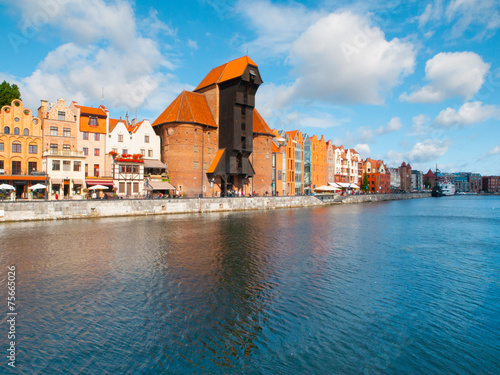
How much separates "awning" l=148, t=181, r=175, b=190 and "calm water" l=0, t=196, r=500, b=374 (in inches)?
1326

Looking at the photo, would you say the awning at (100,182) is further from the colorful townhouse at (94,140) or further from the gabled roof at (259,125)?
the gabled roof at (259,125)

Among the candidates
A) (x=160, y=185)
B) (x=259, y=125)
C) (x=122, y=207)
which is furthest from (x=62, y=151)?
(x=259, y=125)

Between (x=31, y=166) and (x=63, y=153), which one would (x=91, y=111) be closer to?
A: (x=63, y=153)

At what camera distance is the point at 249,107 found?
73125 mm

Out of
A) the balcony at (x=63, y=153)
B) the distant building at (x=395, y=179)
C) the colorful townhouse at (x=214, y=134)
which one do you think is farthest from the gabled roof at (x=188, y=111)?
the distant building at (x=395, y=179)

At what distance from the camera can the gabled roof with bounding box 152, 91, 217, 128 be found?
6812cm

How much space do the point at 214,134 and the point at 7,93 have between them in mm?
40541

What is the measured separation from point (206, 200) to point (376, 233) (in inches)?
1264

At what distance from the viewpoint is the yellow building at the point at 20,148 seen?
5138 centimetres

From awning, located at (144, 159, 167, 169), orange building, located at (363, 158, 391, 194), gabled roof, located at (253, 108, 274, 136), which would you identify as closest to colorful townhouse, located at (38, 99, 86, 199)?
awning, located at (144, 159, 167, 169)

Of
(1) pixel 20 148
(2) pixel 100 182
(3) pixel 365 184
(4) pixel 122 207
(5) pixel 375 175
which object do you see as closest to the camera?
(4) pixel 122 207

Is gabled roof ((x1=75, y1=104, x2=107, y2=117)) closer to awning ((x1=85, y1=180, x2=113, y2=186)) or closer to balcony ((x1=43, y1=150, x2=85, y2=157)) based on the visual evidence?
balcony ((x1=43, y1=150, x2=85, y2=157))

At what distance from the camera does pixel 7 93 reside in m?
61.0

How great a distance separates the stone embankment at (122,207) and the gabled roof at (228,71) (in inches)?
1101
